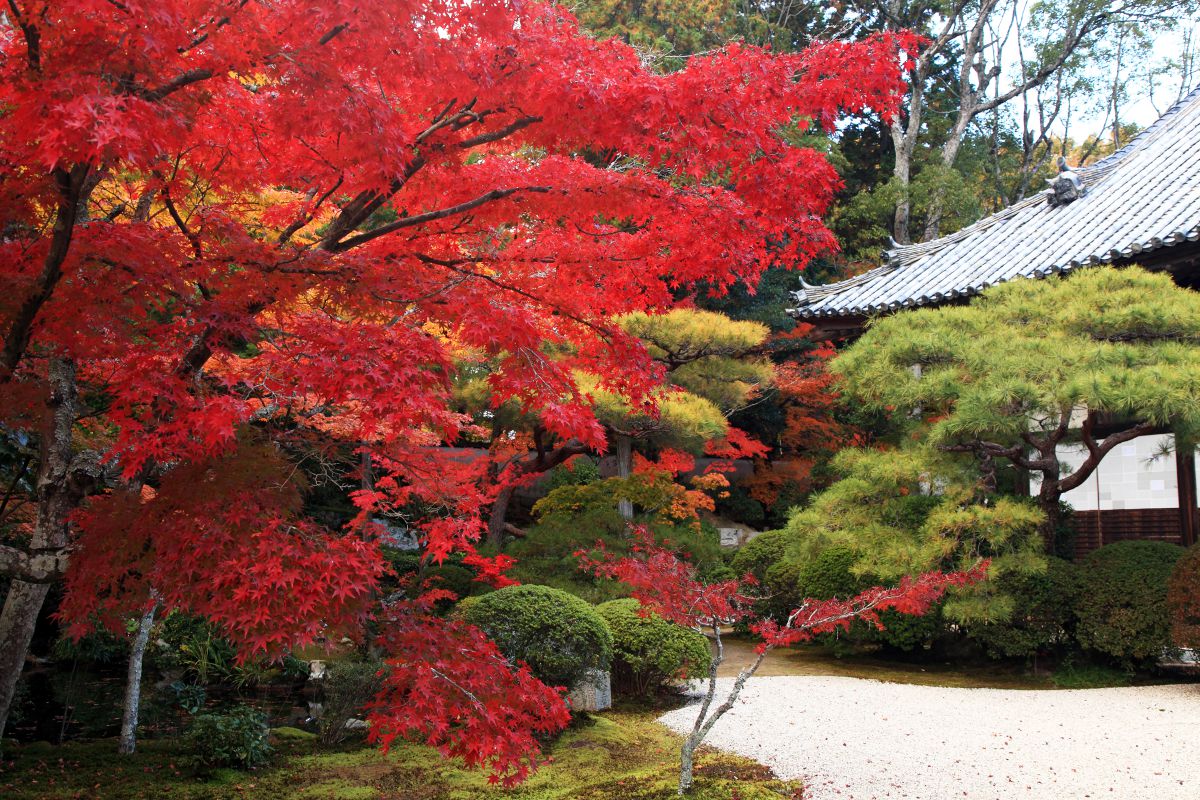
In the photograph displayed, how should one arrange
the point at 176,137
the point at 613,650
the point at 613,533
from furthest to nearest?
the point at 613,533, the point at 613,650, the point at 176,137

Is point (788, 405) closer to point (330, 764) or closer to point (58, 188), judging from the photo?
point (330, 764)

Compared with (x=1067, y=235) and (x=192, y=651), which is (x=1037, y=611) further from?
(x=192, y=651)

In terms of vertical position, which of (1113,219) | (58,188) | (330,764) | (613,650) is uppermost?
(1113,219)

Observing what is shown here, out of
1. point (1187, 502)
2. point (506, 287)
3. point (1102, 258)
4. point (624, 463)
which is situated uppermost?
point (1102, 258)

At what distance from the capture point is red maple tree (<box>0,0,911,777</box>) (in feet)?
9.95

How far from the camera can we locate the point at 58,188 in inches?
121

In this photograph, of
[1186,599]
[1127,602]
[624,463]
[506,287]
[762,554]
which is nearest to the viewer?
[506,287]

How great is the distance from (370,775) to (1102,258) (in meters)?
7.79

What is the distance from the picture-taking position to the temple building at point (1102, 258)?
343 inches

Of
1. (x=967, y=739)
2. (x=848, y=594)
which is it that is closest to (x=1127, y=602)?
(x=848, y=594)

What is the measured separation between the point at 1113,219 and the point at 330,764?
9268 mm

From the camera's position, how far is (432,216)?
156 inches

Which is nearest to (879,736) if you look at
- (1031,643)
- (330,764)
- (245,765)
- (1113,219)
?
(1031,643)

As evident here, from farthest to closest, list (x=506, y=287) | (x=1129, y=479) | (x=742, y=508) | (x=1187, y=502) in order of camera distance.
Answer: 1. (x=742, y=508)
2. (x=1129, y=479)
3. (x=1187, y=502)
4. (x=506, y=287)
